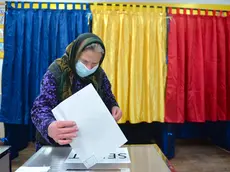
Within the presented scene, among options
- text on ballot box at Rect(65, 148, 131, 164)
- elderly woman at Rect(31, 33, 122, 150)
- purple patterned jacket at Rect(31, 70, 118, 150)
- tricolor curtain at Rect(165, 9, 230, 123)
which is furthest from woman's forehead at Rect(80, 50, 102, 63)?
tricolor curtain at Rect(165, 9, 230, 123)

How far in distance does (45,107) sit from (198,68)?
2.07 metres

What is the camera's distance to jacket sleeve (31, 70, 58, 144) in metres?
0.79

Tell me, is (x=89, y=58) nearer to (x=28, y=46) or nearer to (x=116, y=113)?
(x=116, y=113)

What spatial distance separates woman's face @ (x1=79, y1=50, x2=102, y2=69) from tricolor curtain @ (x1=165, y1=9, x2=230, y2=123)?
1.74 meters

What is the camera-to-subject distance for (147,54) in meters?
Result: 2.51

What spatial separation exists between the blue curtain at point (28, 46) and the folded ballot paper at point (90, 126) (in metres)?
1.87

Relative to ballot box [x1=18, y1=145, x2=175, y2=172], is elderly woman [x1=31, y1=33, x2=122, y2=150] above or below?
above

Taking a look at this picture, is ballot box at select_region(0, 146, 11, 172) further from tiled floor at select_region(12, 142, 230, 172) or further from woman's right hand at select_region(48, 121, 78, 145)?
tiled floor at select_region(12, 142, 230, 172)

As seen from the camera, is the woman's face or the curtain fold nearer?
the woman's face

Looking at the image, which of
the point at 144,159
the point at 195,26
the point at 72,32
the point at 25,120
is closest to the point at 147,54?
the point at 195,26

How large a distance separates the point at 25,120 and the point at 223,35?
2240 millimetres

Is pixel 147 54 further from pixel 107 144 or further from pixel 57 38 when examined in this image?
pixel 107 144

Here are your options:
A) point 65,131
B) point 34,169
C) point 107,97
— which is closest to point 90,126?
point 65,131

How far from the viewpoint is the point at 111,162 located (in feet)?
2.51
